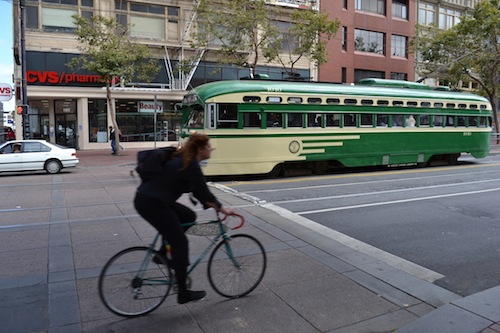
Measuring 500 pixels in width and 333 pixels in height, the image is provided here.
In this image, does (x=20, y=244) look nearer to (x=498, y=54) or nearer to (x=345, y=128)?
(x=345, y=128)

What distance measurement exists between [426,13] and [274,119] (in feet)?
119

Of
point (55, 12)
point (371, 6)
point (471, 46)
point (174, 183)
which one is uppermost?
point (371, 6)

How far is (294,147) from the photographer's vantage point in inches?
576

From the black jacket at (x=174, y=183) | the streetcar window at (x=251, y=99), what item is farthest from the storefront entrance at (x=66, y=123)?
the black jacket at (x=174, y=183)

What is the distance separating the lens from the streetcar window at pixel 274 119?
14164 mm

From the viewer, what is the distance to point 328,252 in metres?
6.18

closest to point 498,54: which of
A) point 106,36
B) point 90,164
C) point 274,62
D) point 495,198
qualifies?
point 274,62

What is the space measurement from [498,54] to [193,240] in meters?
32.4

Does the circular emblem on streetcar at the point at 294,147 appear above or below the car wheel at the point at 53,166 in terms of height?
above

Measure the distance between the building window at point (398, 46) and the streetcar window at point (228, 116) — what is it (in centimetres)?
3225

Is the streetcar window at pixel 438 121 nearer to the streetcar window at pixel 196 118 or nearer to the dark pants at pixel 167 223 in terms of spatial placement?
the streetcar window at pixel 196 118

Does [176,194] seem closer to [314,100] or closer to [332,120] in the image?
[314,100]

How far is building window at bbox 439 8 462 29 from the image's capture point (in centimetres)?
4439

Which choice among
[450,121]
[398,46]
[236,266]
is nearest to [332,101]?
[450,121]
